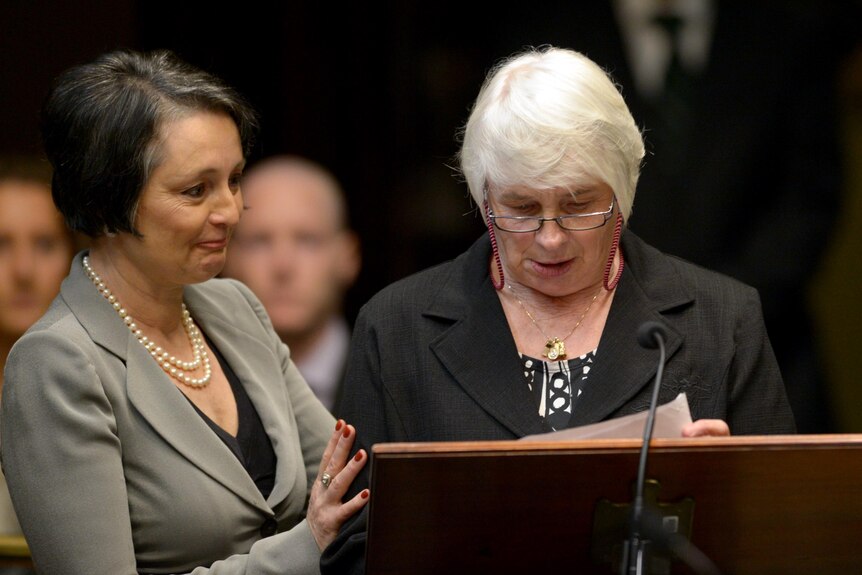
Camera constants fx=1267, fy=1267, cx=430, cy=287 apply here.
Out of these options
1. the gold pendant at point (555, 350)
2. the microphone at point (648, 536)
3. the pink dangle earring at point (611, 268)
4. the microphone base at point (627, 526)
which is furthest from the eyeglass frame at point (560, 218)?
the microphone base at point (627, 526)

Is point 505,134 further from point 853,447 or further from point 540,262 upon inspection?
point 853,447

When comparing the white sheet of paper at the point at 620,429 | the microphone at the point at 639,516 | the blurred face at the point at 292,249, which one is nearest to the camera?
the microphone at the point at 639,516

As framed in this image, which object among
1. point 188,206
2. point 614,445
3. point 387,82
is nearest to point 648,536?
point 614,445

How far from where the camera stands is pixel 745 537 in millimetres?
2078

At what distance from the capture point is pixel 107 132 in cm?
248

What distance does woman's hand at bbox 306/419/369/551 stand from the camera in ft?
7.85

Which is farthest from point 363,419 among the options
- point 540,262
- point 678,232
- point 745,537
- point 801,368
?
point 801,368

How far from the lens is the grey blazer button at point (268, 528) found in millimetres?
2646

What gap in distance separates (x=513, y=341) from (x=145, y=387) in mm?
735

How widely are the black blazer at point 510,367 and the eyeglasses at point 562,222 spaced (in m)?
0.19

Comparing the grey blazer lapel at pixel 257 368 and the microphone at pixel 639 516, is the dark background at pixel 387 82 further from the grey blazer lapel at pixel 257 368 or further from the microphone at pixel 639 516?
the microphone at pixel 639 516

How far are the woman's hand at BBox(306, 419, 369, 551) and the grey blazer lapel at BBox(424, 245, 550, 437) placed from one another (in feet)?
0.80

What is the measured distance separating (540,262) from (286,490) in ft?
2.41

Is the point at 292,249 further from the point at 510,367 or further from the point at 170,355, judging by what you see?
the point at 510,367
